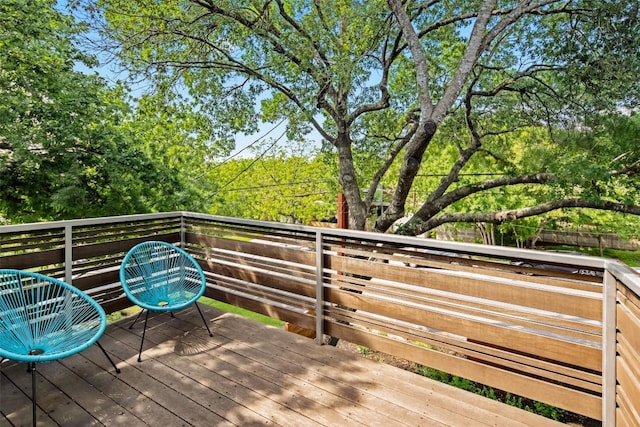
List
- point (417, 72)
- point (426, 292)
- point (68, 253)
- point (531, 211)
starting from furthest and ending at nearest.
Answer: point (531, 211)
point (417, 72)
point (68, 253)
point (426, 292)

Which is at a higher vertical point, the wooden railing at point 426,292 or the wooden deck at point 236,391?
the wooden railing at point 426,292

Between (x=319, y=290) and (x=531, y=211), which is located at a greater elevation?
(x=531, y=211)

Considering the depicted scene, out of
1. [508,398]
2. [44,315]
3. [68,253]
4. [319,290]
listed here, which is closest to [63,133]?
[68,253]

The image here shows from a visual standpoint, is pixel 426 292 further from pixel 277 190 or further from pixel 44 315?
pixel 277 190

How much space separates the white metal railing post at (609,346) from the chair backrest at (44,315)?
2.67 meters

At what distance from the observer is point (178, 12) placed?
5.59m

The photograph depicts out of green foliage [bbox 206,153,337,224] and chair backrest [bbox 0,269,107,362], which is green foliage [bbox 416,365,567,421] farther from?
green foliage [bbox 206,153,337,224]

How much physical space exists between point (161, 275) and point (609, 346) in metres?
3.21

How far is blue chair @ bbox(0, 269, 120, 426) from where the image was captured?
218 centimetres

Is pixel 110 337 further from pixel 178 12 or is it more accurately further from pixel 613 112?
pixel 613 112

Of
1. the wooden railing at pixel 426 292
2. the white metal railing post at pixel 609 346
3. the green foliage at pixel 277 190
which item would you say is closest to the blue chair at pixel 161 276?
the wooden railing at pixel 426 292

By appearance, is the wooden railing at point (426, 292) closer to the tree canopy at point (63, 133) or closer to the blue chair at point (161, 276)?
the blue chair at point (161, 276)

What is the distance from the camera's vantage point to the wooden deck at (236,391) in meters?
2.02

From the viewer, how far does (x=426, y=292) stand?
2395mm
